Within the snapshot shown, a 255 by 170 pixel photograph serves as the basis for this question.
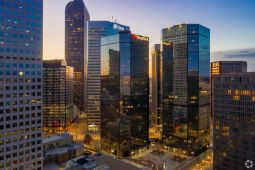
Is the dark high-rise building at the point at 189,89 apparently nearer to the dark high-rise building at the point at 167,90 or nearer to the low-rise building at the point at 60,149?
the dark high-rise building at the point at 167,90

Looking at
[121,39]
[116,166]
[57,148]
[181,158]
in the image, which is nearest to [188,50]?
[121,39]

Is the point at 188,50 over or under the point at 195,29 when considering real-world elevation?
under

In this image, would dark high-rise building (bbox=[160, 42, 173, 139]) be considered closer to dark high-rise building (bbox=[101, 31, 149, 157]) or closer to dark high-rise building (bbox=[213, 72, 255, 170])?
dark high-rise building (bbox=[101, 31, 149, 157])

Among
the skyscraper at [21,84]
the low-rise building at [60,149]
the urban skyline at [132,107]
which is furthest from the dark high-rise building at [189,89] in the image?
the skyscraper at [21,84]

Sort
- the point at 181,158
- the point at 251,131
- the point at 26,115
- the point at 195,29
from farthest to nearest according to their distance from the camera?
the point at 195,29
the point at 181,158
the point at 251,131
the point at 26,115

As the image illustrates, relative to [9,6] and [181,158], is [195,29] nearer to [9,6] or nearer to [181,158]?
[181,158]

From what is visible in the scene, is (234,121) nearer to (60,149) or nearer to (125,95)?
(125,95)

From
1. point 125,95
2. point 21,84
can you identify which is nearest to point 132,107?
point 125,95
